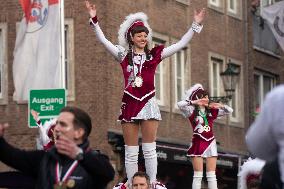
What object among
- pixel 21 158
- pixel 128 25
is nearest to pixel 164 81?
pixel 128 25

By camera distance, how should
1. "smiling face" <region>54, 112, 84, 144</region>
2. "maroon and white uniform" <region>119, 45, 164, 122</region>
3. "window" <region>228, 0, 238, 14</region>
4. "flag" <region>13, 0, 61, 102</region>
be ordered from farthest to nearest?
1. "window" <region>228, 0, 238, 14</region>
2. "flag" <region>13, 0, 61, 102</region>
3. "maroon and white uniform" <region>119, 45, 164, 122</region>
4. "smiling face" <region>54, 112, 84, 144</region>

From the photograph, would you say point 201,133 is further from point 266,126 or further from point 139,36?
point 266,126

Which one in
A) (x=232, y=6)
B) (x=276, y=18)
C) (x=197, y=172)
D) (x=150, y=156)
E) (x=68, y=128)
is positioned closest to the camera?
(x=68, y=128)

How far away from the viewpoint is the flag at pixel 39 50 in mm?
22817

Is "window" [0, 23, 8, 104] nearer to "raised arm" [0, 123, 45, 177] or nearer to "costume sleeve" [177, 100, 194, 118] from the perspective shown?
"costume sleeve" [177, 100, 194, 118]

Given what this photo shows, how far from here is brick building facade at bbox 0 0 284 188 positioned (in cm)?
3238

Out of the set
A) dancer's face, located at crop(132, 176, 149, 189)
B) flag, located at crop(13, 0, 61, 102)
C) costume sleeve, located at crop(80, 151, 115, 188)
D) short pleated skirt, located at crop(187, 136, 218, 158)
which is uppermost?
flag, located at crop(13, 0, 61, 102)

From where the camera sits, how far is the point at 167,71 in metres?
36.7

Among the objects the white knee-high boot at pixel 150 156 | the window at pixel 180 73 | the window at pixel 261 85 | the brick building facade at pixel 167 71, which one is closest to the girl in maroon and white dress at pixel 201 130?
the white knee-high boot at pixel 150 156

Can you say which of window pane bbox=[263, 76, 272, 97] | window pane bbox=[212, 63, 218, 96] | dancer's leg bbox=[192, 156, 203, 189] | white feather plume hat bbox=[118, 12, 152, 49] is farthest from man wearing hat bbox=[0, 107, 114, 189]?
window pane bbox=[263, 76, 272, 97]

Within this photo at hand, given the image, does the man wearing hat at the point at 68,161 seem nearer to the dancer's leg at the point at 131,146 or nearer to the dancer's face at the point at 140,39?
the dancer's leg at the point at 131,146

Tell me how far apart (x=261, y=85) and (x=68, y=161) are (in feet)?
117

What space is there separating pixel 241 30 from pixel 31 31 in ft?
65.7

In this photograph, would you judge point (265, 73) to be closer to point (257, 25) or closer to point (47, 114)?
point (257, 25)
